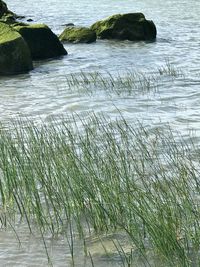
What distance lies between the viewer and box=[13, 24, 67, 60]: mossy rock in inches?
792

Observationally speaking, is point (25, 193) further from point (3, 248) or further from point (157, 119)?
point (157, 119)

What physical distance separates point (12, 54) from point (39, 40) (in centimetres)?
335

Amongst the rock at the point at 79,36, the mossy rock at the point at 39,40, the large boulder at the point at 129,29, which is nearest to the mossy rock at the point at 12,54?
the mossy rock at the point at 39,40

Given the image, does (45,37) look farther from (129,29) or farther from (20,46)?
(129,29)

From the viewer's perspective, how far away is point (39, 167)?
6707 mm

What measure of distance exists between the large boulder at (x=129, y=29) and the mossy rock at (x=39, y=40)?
20.0 ft

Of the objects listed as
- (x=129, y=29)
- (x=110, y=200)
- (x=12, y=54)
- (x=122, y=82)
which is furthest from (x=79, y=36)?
(x=110, y=200)

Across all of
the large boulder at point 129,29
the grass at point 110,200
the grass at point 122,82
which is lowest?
the large boulder at point 129,29

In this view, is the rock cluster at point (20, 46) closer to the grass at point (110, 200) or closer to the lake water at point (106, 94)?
the lake water at point (106, 94)

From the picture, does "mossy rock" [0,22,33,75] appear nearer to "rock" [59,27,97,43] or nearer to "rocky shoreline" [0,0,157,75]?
"rocky shoreline" [0,0,157,75]

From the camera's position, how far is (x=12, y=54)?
17125 millimetres

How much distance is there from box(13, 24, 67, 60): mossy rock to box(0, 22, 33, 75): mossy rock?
2.25 metres

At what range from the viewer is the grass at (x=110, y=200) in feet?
16.1

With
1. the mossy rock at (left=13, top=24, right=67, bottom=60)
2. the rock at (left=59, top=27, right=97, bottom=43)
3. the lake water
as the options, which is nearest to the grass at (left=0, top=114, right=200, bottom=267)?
the lake water
